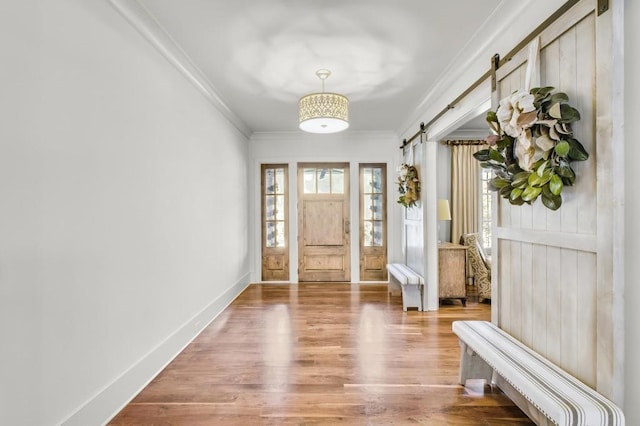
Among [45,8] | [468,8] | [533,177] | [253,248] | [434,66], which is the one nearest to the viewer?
[45,8]

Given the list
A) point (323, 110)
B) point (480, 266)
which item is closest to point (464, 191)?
point (480, 266)

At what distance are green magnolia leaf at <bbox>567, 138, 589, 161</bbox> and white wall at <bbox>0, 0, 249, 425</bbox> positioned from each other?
250 centimetres

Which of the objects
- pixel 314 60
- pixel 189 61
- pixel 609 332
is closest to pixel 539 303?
pixel 609 332

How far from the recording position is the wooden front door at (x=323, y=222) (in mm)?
6066

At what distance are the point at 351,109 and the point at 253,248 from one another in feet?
9.60

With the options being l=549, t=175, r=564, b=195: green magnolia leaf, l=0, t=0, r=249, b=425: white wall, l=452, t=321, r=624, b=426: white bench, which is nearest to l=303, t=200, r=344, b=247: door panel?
l=0, t=0, r=249, b=425: white wall

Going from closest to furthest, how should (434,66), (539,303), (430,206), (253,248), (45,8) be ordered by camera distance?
(45,8) < (539,303) < (434,66) < (430,206) < (253,248)

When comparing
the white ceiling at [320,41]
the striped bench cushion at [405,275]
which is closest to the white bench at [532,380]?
the striped bench cushion at [405,275]

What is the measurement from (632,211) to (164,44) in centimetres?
311

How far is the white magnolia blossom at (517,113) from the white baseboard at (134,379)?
2756 millimetres

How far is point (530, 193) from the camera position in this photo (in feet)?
5.87

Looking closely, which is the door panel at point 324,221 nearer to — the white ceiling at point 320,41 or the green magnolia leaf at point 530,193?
the white ceiling at point 320,41

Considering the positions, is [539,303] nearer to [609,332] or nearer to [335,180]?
[609,332]

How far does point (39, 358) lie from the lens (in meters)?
1.55
